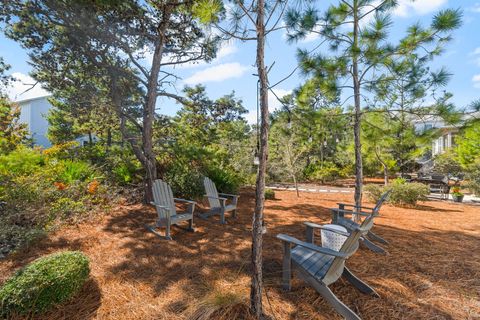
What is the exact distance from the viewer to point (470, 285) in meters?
2.47

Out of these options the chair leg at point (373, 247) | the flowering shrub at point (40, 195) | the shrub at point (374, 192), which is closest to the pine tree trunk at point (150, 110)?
the flowering shrub at point (40, 195)

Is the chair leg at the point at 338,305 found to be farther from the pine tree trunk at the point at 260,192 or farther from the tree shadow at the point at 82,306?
the tree shadow at the point at 82,306

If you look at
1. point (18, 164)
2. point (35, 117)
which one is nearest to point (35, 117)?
point (35, 117)

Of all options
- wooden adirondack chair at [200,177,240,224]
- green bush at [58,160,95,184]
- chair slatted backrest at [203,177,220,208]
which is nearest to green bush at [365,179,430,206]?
wooden adirondack chair at [200,177,240,224]

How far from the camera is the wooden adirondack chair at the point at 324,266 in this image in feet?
6.25

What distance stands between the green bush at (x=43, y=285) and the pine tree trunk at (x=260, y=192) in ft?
5.29

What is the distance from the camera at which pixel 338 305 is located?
1.89m

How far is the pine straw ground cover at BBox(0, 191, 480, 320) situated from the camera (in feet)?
6.70

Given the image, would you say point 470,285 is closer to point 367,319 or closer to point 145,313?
point 367,319

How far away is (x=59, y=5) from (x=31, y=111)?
17.0 metres

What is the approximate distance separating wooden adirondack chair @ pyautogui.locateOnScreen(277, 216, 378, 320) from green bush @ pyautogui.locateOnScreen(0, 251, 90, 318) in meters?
1.91

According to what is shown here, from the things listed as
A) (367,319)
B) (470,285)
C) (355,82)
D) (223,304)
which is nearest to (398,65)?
(355,82)

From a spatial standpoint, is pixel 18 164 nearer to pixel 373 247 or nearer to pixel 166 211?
pixel 166 211

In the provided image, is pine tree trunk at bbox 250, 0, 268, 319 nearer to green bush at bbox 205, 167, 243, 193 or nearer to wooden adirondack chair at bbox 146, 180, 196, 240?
wooden adirondack chair at bbox 146, 180, 196, 240
